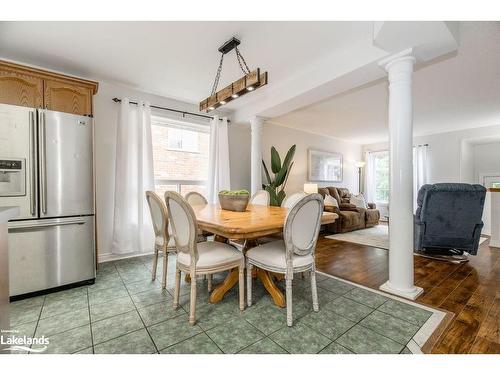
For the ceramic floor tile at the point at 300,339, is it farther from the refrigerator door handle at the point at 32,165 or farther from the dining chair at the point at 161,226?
the refrigerator door handle at the point at 32,165

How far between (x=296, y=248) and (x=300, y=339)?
0.58 meters

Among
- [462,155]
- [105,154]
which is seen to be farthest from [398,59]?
[462,155]

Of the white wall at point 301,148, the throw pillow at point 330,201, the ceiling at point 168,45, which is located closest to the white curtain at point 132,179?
the ceiling at point 168,45

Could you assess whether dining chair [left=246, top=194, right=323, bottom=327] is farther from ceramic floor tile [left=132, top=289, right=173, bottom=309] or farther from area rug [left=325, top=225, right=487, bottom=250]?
area rug [left=325, top=225, right=487, bottom=250]

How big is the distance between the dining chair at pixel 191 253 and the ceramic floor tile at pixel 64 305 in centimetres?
86

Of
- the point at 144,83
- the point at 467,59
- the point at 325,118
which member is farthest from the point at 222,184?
the point at 467,59

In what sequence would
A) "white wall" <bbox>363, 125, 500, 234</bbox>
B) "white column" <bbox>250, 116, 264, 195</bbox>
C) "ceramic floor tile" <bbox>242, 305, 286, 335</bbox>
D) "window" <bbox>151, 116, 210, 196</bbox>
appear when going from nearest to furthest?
"ceramic floor tile" <bbox>242, 305, 286, 335</bbox>
"window" <bbox>151, 116, 210, 196</bbox>
"white column" <bbox>250, 116, 264, 195</bbox>
"white wall" <bbox>363, 125, 500, 234</bbox>

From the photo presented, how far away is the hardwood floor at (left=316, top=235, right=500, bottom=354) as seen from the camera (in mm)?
1525

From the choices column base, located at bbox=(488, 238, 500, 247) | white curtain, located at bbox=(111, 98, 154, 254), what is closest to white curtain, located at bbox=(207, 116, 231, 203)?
white curtain, located at bbox=(111, 98, 154, 254)

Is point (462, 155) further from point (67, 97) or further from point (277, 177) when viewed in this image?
point (67, 97)

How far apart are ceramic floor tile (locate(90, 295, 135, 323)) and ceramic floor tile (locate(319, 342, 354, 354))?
151cm

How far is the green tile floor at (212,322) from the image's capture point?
1.45 metres

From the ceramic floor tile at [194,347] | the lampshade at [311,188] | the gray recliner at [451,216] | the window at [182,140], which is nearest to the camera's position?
the ceramic floor tile at [194,347]

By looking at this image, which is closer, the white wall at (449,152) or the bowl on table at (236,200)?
the bowl on table at (236,200)
